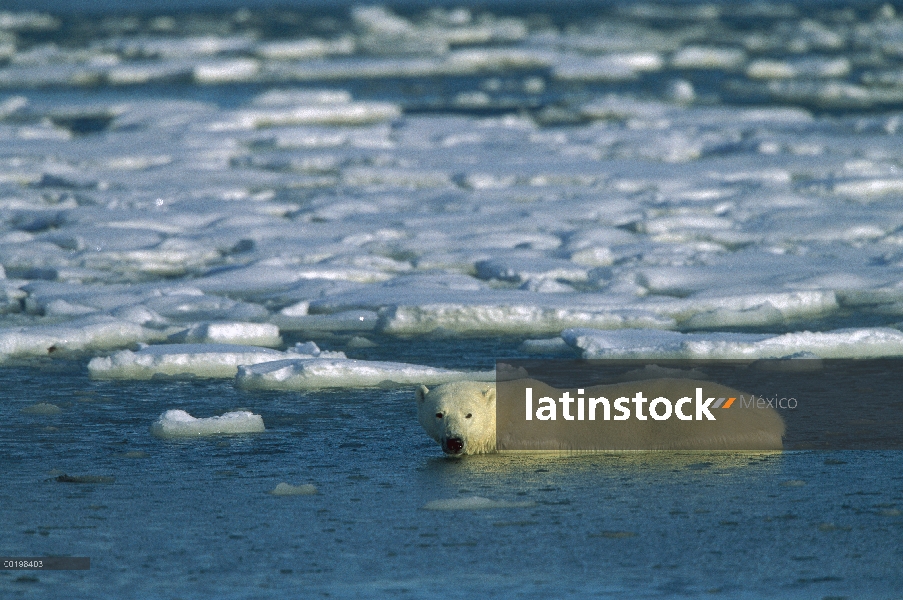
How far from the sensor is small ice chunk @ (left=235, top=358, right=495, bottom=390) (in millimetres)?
5711

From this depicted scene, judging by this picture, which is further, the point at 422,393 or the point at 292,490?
the point at 422,393

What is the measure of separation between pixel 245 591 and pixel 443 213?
24.1 feet

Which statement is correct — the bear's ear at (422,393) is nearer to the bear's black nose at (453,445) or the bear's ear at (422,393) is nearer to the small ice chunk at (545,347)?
the bear's black nose at (453,445)

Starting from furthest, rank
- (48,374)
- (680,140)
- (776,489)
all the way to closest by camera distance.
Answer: (680,140)
(48,374)
(776,489)

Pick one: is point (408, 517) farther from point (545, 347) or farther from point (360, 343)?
point (360, 343)

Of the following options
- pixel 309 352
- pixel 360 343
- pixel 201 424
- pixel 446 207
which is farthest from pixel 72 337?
pixel 446 207

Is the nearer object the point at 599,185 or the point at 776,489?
the point at 776,489

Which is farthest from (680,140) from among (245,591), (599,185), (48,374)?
(245,591)

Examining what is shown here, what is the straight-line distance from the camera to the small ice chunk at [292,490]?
4.21 metres

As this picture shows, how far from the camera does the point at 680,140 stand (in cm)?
1410

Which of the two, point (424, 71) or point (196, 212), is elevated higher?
point (424, 71)

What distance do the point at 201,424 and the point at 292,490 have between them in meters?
0.86

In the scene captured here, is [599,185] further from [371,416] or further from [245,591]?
[245,591]

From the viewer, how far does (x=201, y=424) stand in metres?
4.97
